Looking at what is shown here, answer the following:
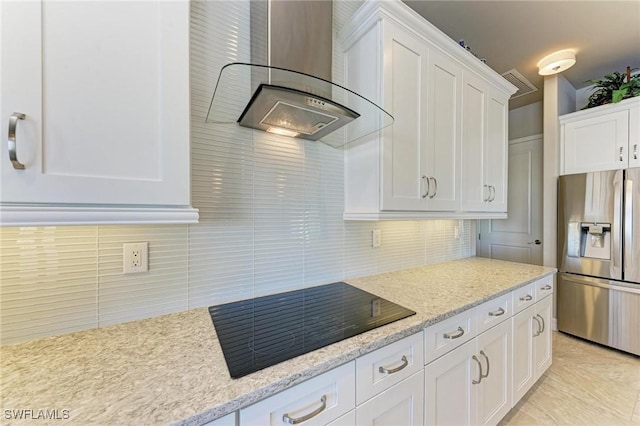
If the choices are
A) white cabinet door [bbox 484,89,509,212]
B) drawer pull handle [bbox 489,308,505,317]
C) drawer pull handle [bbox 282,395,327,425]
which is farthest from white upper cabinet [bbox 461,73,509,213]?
drawer pull handle [bbox 282,395,327,425]

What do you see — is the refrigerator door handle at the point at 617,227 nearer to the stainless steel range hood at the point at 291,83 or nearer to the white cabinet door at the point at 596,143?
the white cabinet door at the point at 596,143

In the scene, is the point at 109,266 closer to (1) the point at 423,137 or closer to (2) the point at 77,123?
(2) the point at 77,123

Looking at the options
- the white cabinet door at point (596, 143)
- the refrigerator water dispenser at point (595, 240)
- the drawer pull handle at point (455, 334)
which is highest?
the white cabinet door at point (596, 143)

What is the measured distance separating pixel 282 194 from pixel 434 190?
0.90m

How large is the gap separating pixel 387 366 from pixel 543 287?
1.59 meters

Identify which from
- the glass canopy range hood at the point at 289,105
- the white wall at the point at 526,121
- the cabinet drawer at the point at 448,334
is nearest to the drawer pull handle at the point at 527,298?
the cabinet drawer at the point at 448,334

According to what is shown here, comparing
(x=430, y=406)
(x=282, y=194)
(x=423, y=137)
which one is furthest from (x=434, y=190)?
(x=430, y=406)

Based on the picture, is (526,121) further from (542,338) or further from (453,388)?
(453,388)

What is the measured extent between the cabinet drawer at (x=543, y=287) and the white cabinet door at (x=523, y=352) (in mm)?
120

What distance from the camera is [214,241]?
45.7 inches

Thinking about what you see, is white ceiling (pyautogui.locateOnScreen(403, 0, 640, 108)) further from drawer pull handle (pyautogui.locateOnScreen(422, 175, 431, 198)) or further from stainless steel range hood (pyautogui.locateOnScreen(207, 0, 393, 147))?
drawer pull handle (pyautogui.locateOnScreen(422, 175, 431, 198))

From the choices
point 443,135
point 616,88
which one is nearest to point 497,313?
point 443,135

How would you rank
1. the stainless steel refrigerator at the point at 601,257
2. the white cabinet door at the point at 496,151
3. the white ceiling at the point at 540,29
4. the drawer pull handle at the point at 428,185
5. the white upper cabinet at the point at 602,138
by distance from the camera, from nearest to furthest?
the drawer pull handle at the point at 428,185, the white ceiling at the point at 540,29, the white cabinet door at the point at 496,151, the stainless steel refrigerator at the point at 601,257, the white upper cabinet at the point at 602,138

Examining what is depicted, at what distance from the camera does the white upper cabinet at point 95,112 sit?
0.60 m
